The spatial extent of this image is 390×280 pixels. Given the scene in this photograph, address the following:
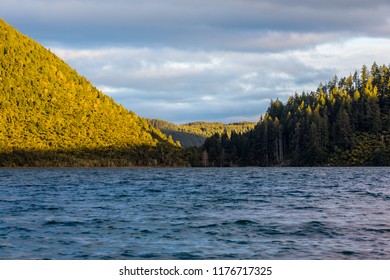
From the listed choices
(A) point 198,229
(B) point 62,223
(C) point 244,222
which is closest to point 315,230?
(C) point 244,222

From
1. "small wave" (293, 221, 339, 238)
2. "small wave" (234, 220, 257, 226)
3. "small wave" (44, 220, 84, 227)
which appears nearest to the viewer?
"small wave" (293, 221, 339, 238)

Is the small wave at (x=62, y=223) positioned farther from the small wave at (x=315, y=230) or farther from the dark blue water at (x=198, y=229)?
the small wave at (x=315, y=230)

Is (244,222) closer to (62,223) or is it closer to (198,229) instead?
(198,229)

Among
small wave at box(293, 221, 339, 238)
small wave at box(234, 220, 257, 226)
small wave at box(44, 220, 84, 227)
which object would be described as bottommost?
small wave at box(293, 221, 339, 238)

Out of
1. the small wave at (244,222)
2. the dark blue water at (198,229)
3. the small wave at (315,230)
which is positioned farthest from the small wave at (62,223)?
the small wave at (315,230)

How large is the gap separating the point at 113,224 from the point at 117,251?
1017 centimetres

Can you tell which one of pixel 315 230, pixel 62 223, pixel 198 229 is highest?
pixel 62 223

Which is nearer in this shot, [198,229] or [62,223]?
[198,229]

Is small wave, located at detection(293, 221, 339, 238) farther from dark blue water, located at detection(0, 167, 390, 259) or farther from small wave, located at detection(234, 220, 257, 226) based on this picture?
small wave, located at detection(234, 220, 257, 226)

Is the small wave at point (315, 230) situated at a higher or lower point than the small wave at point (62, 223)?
lower

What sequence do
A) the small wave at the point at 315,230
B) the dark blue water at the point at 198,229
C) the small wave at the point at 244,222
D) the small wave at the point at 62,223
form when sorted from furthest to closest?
the small wave at the point at 62,223 < the small wave at the point at 244,222 < the small wave at the point at 315,230 < the dark blue water at the point at 198,229

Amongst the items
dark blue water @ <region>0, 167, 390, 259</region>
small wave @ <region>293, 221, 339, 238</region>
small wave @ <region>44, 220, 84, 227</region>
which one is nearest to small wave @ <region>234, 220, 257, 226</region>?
dark blue water @ <region>0, 167, 390, 259</region>
